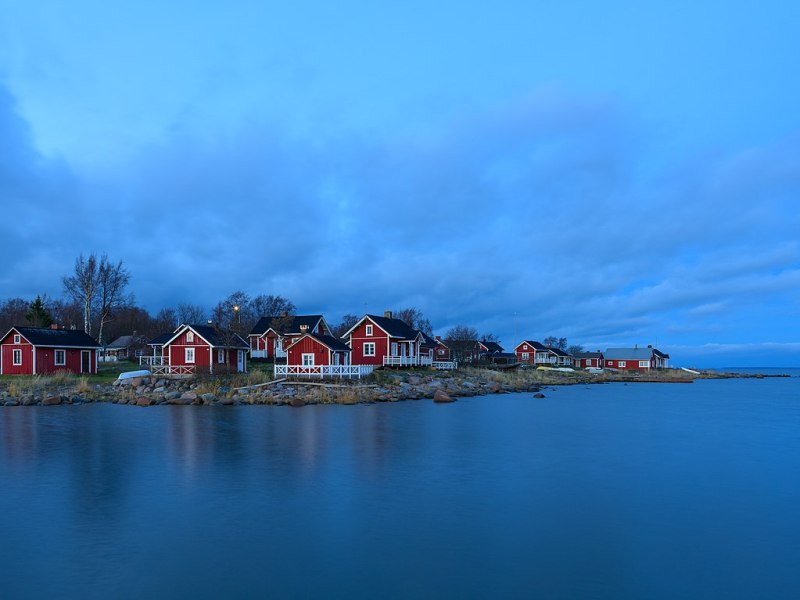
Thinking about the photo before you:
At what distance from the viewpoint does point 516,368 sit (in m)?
70.8

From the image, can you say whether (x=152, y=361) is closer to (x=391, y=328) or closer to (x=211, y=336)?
(x=211, y=336)

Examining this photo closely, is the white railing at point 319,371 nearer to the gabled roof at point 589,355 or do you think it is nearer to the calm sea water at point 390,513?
the calm sea water at point 390,513

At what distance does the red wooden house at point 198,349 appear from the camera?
4131 centimetres

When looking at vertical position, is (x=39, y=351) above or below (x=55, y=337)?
below

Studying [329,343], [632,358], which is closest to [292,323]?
[329,343]

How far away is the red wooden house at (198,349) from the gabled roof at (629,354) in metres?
70.6

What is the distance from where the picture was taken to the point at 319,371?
38969 millimetres

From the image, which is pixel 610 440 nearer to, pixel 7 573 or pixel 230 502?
pixel 230 502

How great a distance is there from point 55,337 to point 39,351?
142 centimetres

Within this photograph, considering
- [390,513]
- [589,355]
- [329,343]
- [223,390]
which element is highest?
[329,343]

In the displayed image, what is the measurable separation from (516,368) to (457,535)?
61237mm

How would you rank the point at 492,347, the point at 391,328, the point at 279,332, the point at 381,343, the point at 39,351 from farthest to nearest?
1. the point at 492,347
2. the point at 279,332
3. the point at 391,328
4. the point at 381,343
5. the point at 39,351

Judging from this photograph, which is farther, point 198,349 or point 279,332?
point 279,332

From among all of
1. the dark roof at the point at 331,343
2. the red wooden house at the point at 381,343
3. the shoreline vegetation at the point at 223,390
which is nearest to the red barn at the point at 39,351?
the shoreline vegetation at the point at 223,390
